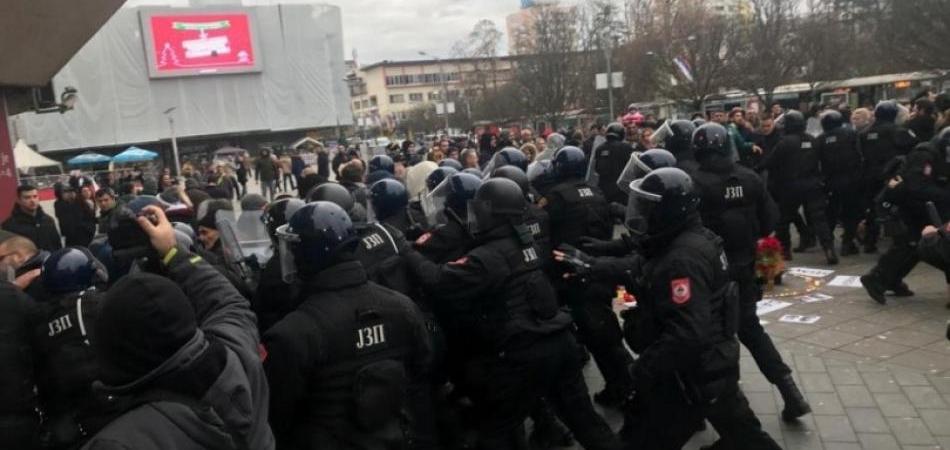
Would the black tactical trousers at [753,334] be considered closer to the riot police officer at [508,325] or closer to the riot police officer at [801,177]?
the riot police officer at [508,325]

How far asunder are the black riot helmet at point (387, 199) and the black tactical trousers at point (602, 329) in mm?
1363

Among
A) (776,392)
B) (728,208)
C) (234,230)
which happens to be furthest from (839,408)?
(234,230)

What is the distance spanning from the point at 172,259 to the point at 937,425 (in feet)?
15.6

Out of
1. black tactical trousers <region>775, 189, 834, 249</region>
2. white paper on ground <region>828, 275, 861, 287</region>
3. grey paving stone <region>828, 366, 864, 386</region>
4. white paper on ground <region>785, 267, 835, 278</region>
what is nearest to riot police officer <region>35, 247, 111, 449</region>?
grey paving stone <region>828, 366, 864, 386</region>

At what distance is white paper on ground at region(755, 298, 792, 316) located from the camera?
7.54 meters

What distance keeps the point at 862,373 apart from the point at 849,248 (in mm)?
4387

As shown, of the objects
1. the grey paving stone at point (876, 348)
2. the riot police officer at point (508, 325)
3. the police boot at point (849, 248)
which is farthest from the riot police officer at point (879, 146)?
the riot police officer at point (508, 325)

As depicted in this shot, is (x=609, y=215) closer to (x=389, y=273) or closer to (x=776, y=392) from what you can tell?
(x=776, y=392)

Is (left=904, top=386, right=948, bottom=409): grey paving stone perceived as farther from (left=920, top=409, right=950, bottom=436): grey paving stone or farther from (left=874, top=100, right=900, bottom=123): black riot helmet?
(left=874, top=100, right=900, bottom=123): black riot helmet

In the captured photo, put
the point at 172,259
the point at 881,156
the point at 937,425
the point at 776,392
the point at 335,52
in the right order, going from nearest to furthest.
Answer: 1. the point at 172,259
2. the point at 937,425
3. the point at 776,392
4. the point at 881,156
5. the point at 335,52

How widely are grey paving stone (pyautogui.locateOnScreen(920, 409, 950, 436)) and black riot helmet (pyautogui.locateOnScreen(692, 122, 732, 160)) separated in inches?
87.9

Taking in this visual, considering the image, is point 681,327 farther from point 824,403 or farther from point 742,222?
point 824,403

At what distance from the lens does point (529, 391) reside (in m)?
4.03

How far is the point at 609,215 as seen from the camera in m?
5.77
